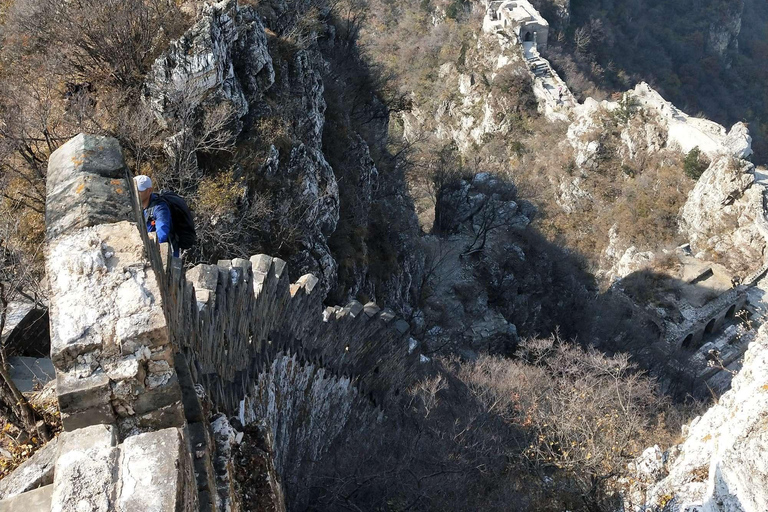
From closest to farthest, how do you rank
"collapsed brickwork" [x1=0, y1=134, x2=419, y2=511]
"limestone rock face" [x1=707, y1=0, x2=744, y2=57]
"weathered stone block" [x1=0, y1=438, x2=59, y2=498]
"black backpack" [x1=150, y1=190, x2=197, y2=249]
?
"collapsed brickwork" [x1=0, y1=134, x2=419, y2=511] → "weathered stone block" [x1=0, y1=438, x2=59, y2=498] → "black backpack" [x1=150, y1=190, x2=197, y2=249] → "limestone rock face" [x1=707, y1=0, x2=744, y2=57]

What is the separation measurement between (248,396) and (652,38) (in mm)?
54326

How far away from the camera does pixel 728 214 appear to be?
27359 millimetres

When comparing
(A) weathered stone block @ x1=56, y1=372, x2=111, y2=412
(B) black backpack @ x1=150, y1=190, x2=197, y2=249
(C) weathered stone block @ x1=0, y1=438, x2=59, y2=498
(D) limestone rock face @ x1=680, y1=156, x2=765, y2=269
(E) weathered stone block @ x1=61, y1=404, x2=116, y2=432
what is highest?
(B) black backpack @ x1=150, y1=190, x2=197, y2=249

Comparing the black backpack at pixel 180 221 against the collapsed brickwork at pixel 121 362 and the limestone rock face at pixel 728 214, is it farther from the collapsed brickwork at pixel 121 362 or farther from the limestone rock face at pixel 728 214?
the limestone rock face at pixel 728 214

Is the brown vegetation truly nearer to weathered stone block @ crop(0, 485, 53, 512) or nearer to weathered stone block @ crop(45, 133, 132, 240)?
weathered stone block @ crop(0, 485, 53, 512)

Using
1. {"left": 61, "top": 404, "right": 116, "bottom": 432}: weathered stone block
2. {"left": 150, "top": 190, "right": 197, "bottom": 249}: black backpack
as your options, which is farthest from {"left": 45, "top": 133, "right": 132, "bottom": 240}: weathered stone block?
{"left": 150, "top": 190, "right": 197, "bottom": 249}: black backpack

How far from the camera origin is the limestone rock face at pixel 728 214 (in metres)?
26.4

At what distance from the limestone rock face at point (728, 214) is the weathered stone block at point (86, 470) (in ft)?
99.7

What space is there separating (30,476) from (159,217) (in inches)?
84.5

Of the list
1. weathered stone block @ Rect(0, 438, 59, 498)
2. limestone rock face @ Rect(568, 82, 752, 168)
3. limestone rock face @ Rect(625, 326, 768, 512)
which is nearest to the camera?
weathered stone block @ Rect(0, 438, 59, 498)

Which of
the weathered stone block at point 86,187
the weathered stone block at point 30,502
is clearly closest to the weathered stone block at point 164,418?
the weathered stone block at point 30,502

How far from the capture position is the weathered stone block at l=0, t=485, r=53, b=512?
2.57 metres

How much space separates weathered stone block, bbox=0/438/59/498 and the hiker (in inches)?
69.2

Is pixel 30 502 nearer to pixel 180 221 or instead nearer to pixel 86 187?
pixel 86 187
